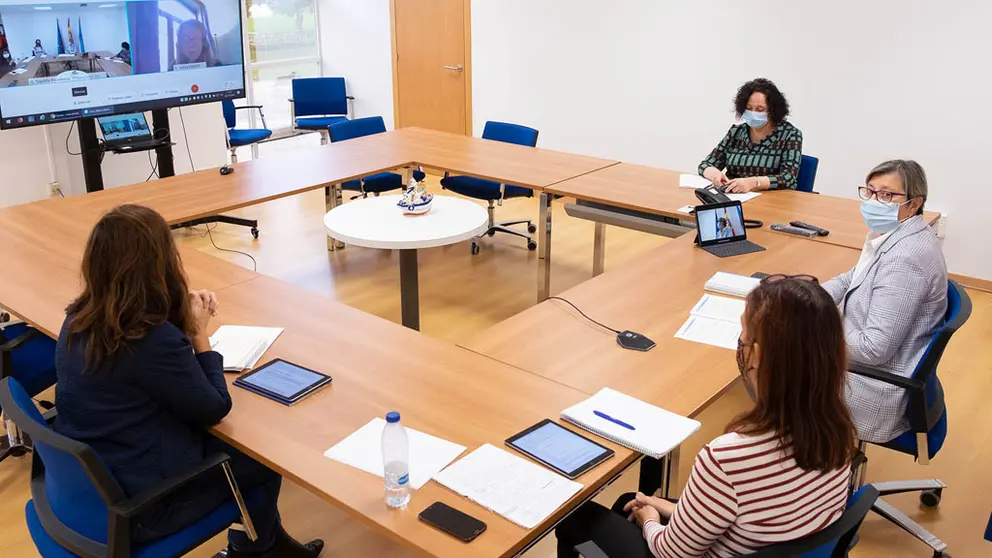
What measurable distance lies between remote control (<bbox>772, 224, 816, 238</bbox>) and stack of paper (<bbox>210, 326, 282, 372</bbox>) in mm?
2282

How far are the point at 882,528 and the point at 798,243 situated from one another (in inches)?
48.7

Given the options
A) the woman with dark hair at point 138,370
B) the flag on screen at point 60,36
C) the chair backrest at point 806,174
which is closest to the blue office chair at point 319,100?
the flag on screen at point 60,36

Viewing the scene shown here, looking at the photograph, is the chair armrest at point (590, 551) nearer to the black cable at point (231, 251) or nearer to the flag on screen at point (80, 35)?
the black cable at point (231, 251)

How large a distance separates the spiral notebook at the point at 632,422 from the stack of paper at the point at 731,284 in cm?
94

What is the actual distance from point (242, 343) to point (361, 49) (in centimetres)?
613

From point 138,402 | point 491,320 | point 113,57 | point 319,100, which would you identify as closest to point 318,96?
point 319,100

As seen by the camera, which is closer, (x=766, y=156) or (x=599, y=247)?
(x=766, y=156)

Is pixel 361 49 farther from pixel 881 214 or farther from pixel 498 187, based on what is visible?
pixel 881 214

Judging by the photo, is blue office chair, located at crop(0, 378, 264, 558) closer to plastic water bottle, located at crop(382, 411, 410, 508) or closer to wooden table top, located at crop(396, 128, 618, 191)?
plastic water bottle, located at crop(382, 411, 410, 508)

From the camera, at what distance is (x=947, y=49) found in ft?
16.0

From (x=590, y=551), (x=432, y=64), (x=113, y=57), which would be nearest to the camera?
(x=590, y=551)

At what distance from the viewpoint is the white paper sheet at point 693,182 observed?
4.45 meters

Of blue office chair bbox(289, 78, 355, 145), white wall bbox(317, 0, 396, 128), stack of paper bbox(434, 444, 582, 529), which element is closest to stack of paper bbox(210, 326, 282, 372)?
stack of paper bbox(434, 444, 582, 529)

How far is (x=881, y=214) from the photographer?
2791 millimetres
